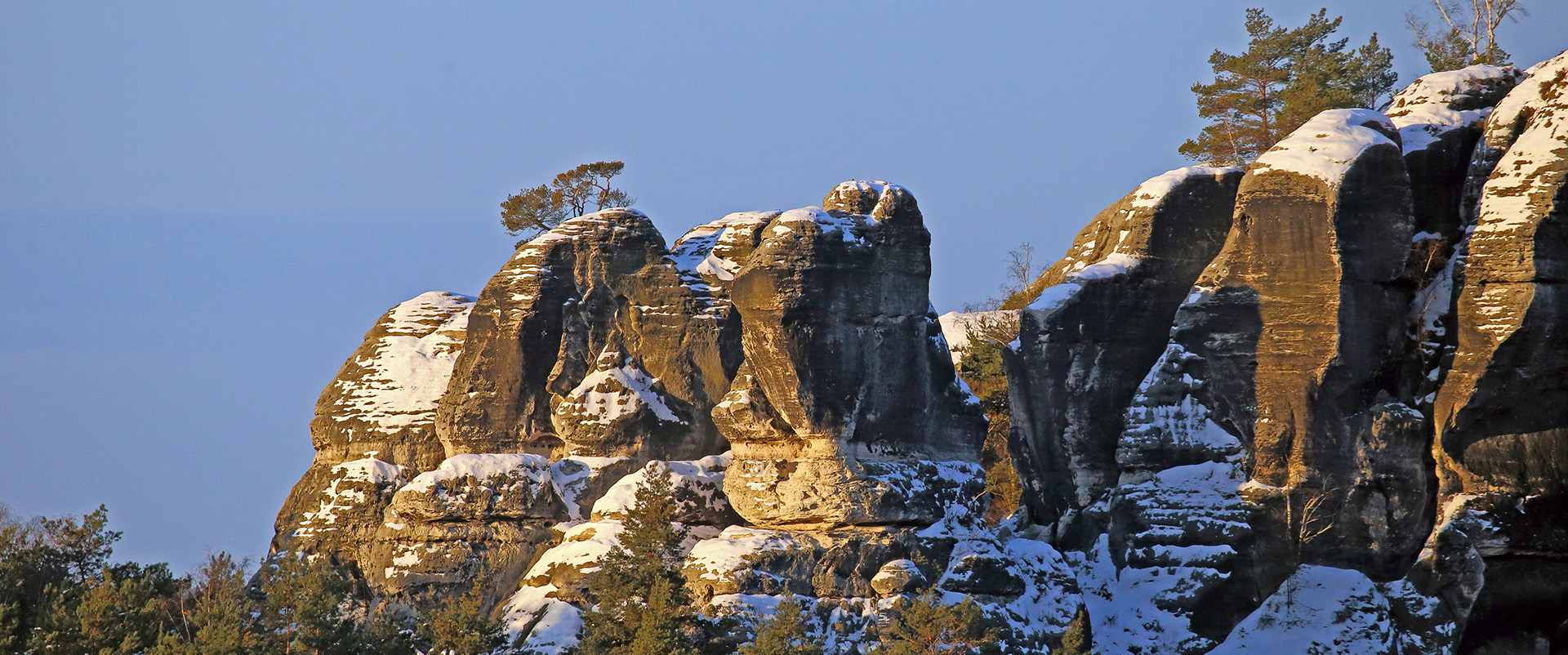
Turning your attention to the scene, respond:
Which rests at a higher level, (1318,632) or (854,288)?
(854,288)

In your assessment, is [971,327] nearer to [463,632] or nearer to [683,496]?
[683,496]

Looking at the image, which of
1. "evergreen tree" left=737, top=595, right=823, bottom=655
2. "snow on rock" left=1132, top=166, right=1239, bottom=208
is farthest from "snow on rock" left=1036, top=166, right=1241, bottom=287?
"evergreen tree" left=737, top=595, right=823, bottom=655

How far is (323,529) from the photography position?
3744cm

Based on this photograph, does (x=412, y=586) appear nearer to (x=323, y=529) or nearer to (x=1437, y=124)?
(x=323, y=529)

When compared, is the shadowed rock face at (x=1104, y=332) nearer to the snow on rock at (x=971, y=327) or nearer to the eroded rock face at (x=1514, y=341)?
the eroded rock face at (x=1514, y=341)

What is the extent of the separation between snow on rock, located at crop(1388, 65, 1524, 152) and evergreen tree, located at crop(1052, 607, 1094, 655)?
11.5m

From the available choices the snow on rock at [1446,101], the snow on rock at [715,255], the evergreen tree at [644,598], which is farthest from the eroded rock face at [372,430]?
the snow on rock at [1446,101]

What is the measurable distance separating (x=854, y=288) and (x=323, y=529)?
15.7m

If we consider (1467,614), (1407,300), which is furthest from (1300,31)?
(1467,614)

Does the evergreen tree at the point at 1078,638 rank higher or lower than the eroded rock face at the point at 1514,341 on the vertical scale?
lower

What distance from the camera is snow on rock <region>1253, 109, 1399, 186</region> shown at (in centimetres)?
2962

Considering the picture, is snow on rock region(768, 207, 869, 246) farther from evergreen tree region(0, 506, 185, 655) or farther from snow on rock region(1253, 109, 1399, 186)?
evergreen tree region(0, 506, 185, 655)

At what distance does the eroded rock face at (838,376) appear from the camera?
28.5 meters

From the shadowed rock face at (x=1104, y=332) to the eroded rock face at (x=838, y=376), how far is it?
2823 millimetres
